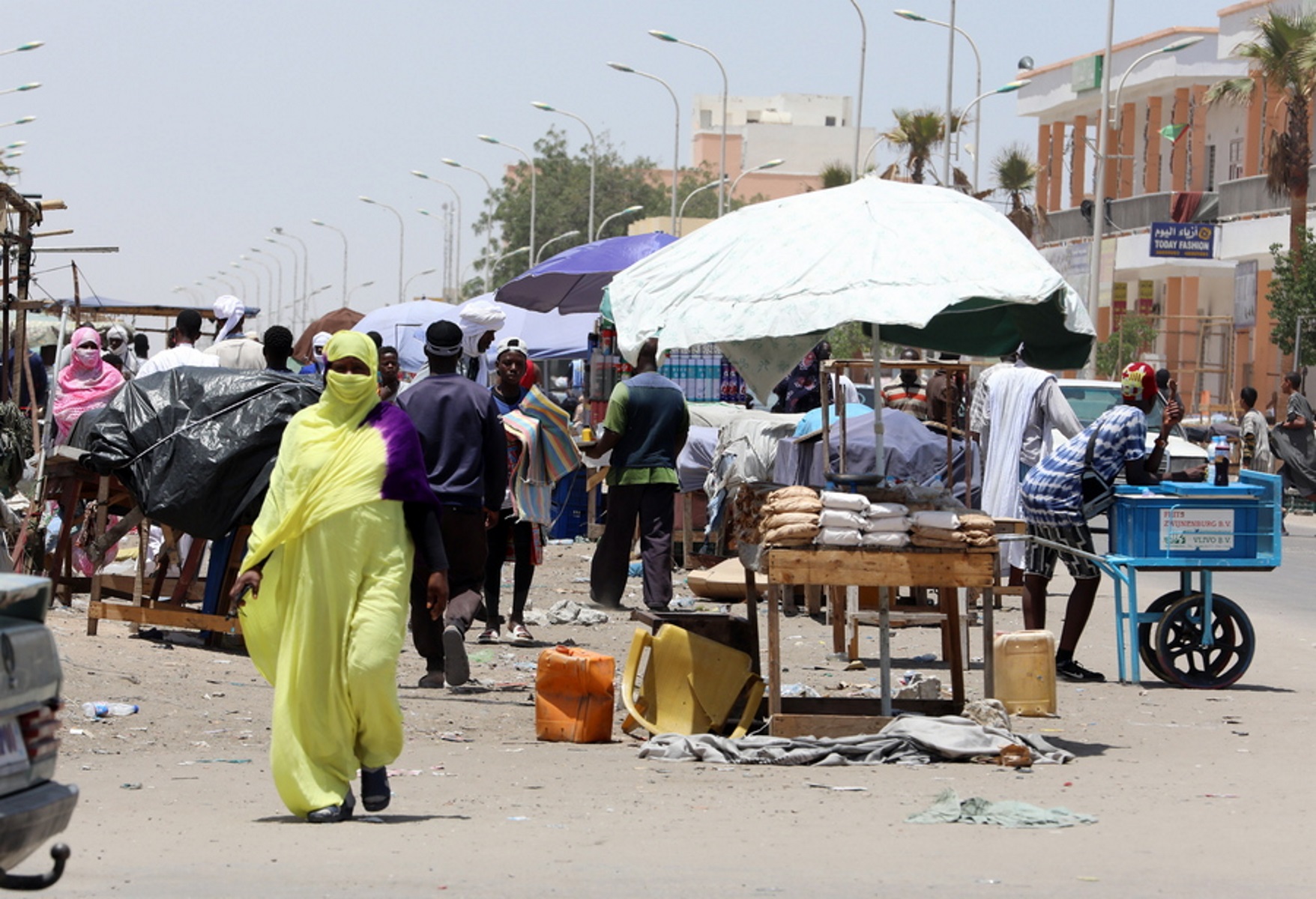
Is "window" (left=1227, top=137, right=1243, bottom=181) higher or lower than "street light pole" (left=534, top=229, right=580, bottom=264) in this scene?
higher

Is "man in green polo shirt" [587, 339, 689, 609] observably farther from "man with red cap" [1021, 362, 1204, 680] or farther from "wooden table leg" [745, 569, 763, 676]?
"wooden table leg" [745, 569, 763, 676]

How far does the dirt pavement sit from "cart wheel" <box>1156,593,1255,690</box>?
0.41 ft

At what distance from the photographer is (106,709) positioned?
908cm

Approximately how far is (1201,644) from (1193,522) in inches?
33.3

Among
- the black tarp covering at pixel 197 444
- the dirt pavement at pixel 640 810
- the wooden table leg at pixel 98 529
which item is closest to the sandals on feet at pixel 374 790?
the dirt pavement at pixel 640 810

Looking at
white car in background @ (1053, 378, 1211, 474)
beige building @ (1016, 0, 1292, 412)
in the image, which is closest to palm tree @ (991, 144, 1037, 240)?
beige building @ (1016, 0, 1292, 412)

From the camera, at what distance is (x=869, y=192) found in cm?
904

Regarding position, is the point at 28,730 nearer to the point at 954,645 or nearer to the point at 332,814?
the point at 332,814

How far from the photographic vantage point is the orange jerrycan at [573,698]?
29.3ft

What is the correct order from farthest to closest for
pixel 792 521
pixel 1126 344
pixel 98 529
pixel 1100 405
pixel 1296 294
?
pixel 1126 344 → pixel 1296 294 → pixel 1100 405 → pixel 98 529 → pixel 792 521

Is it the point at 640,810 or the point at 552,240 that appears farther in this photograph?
the point at 552,240

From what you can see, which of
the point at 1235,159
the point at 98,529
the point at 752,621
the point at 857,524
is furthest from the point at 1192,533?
the point at 1235,159

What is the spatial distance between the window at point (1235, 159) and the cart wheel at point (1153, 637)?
1623 inches

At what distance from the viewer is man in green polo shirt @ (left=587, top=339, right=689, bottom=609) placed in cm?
1348
